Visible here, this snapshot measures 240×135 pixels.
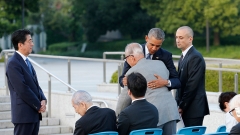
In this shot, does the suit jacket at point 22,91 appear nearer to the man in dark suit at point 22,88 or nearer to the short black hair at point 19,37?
the man in dark suit at point 22,88

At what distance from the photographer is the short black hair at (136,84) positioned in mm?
6117

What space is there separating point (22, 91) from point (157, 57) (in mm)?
1684

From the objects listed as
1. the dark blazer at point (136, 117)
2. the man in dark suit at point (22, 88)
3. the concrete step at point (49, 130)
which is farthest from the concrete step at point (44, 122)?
the dark blazer at point (136, 117)

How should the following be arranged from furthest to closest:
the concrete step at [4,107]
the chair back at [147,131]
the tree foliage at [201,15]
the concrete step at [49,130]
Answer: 1. the tree foliage at [201,15]
2. the concrete step at [4,107]
3. the concrete step at [49,130]
4. the chair back at [147,131]

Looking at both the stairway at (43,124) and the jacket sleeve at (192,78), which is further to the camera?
the stairway at (43,124)

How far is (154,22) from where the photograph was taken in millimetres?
49188

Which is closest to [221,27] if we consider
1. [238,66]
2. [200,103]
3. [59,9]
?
[59,9]

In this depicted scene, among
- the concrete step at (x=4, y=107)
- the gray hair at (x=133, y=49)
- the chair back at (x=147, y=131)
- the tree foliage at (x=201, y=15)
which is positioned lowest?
the concrete step at (x=4, y=107)

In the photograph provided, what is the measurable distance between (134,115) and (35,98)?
171 centimetres

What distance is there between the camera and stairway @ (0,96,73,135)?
450 inches

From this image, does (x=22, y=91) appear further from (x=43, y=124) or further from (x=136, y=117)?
(x=43, y=124)

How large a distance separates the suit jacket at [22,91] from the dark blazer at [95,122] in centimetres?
134

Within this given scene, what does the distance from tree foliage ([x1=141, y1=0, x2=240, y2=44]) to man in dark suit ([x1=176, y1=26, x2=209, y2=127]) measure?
34729 mm

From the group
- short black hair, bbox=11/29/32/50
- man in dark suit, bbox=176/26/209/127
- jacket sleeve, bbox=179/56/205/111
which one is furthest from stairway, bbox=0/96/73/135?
jacket sleeve, bbox=179/56/205/111
